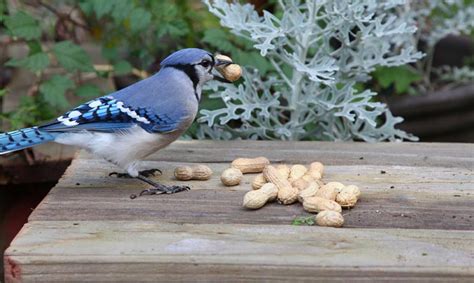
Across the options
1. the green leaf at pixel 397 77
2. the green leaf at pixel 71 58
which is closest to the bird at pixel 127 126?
the green leaf at pixel 71 58

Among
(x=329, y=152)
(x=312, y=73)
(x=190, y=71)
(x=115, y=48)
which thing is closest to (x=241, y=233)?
(x=190, y=71)

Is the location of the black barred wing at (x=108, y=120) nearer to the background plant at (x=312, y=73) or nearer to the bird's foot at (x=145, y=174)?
the bird's foot at (x=145, y=174)

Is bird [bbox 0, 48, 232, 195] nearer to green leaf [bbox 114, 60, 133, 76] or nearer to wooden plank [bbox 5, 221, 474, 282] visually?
wooden plank [bbox 5, 221, 474, 282]

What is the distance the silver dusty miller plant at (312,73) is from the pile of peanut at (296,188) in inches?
15.9

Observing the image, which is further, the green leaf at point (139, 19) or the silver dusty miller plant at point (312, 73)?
the green leaf at point (139, 19)

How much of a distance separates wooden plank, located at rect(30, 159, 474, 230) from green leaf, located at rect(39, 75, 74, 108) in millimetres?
712

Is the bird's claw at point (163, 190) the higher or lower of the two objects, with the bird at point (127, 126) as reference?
lower

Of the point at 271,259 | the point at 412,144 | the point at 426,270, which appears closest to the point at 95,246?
the point at 271,259

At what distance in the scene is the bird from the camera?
2.36 metres

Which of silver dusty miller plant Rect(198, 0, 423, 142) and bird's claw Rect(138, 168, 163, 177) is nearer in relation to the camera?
bird's claw Rect(138, 168, 163, 177)

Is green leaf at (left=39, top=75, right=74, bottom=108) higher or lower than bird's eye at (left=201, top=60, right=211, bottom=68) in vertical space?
lower

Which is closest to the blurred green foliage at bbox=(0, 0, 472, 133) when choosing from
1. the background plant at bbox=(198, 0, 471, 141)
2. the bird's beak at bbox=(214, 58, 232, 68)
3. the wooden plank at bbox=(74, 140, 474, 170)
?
the background plant at bbox=(198, 0, 471, 141)

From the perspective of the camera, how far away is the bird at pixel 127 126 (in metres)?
2.36

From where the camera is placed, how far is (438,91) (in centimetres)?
412
